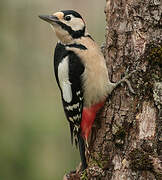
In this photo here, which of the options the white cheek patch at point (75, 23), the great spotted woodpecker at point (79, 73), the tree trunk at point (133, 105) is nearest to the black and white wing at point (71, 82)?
the great spotted woodpecker at point (79, 73)

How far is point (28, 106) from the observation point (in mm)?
4246

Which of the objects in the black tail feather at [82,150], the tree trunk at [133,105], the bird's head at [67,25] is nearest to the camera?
the tree trunk at [133,105]

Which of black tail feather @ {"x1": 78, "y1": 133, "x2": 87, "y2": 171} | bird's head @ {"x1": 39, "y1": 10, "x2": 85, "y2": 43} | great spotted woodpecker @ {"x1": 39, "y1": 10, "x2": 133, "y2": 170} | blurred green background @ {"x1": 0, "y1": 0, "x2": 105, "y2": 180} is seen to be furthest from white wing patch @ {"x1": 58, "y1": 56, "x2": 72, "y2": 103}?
blurred green background @ {"x1": 0, "y1": 0, "x2": 105, "y2": 180}

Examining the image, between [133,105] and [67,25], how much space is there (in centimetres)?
97

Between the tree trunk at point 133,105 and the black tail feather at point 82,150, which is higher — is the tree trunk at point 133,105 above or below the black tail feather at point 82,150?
above

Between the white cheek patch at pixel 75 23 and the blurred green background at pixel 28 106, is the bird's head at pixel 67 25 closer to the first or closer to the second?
the white cheek patch at pixel 75 23

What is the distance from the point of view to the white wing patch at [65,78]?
3.70 m

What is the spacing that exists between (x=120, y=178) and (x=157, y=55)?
0.90 m

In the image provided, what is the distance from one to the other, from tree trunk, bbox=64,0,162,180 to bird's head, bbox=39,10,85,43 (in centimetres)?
40

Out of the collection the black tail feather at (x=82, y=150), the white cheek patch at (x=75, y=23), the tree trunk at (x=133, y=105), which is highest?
the white cheek patch at (x=75, y=23)

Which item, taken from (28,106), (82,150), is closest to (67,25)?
(28,106)

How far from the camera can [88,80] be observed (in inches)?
146

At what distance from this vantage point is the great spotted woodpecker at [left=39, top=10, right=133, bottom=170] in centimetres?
366

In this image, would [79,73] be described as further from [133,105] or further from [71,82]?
[133,105]
